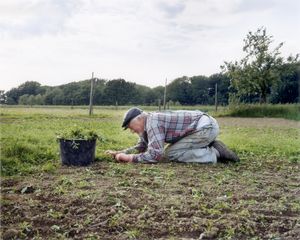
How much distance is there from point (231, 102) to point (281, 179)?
23473 millimetres

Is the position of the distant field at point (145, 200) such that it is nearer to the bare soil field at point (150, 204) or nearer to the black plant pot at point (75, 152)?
the bare soil field at point (150, 204)

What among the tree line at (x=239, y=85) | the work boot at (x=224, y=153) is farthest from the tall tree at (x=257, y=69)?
the work boot at (x=224, y=153)

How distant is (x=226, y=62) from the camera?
1299 inches

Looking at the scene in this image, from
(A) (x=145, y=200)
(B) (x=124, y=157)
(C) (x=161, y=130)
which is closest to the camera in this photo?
(A) (x=145, y=200)

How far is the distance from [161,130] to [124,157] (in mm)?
625

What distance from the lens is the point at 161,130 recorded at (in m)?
5.30

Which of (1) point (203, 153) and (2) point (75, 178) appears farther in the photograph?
(1) point (203, 153)

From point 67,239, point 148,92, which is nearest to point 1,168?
point 67,239

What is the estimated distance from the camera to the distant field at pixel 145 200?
2.84m

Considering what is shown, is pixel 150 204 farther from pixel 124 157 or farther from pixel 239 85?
pixel 239 85

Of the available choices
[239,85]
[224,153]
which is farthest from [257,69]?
[224,153]

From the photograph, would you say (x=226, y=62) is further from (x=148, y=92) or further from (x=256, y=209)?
(x=256, y=209)

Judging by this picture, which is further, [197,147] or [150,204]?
[197,147]

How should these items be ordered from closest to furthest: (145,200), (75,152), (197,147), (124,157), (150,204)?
(150,204) < (145,200) < (75,152) < (124,157) < (197,147)
